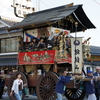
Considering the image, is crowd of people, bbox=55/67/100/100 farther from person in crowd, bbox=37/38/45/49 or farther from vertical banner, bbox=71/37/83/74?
person in crowd, bbox=37/38/45/49

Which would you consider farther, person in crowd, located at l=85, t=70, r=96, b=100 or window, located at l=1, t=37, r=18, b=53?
window, located at l=1, t=37, r=18, b=53

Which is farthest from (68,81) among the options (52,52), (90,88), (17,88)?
(52,52)

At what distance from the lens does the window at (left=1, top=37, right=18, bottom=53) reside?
21891 millimetres

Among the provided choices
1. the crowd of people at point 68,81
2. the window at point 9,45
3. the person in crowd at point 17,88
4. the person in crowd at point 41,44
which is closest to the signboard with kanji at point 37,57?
the person in crowd at point 41,44

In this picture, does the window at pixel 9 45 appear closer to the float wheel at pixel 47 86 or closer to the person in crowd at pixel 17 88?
the float wheel at pixel 47 86

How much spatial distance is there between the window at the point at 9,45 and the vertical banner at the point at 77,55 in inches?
429

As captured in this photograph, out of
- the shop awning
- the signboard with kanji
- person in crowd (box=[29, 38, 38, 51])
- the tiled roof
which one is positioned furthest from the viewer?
the shop awning

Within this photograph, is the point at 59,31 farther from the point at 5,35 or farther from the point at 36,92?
the point at 5,35

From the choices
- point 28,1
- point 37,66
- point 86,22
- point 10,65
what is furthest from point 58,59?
point 28,1

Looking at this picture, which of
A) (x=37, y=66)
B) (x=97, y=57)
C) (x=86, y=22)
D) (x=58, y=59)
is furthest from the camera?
(x=97, y=57)

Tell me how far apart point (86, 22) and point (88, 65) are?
12.7 m

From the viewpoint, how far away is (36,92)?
41.5 feet

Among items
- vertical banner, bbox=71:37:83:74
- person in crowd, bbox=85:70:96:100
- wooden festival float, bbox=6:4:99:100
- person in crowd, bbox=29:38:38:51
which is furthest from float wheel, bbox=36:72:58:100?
person in crowd, bbox=85:70:96:100

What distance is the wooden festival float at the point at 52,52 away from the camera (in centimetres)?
1175
